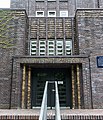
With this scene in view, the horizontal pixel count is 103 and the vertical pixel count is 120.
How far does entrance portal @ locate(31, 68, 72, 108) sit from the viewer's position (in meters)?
11.6

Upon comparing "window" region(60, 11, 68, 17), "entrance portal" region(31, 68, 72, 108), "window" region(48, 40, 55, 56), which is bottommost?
"entrance portal" region(31, 68, 72, 108)

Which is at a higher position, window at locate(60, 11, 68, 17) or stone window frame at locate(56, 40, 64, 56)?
window at locate(60, 11, 68, 17)

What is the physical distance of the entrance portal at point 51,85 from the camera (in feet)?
38.2

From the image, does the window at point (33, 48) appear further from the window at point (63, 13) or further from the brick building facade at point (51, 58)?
the window at point (63, 13)

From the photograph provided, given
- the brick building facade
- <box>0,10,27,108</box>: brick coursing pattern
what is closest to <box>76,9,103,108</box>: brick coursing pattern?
the brick building facade

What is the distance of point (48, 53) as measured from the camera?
508 inches

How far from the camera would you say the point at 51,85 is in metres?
11.8

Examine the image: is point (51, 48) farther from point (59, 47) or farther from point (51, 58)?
point (51, 58)

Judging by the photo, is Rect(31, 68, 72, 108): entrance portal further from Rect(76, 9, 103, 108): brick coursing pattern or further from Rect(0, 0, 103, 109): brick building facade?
Rect(76, 9, 103, 108): brick coursing pattern

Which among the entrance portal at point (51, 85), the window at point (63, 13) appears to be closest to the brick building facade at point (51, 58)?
the entrance portal at point (51, 85)

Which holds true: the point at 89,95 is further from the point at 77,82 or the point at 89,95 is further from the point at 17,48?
the point at 17,48

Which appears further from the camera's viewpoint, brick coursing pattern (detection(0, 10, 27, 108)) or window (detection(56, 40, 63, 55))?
window (detection(56, 40, 63, 55))

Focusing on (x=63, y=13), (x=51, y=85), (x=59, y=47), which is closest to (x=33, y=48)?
(x=59, y=47)

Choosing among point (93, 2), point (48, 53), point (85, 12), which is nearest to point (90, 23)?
point (85, 12)
